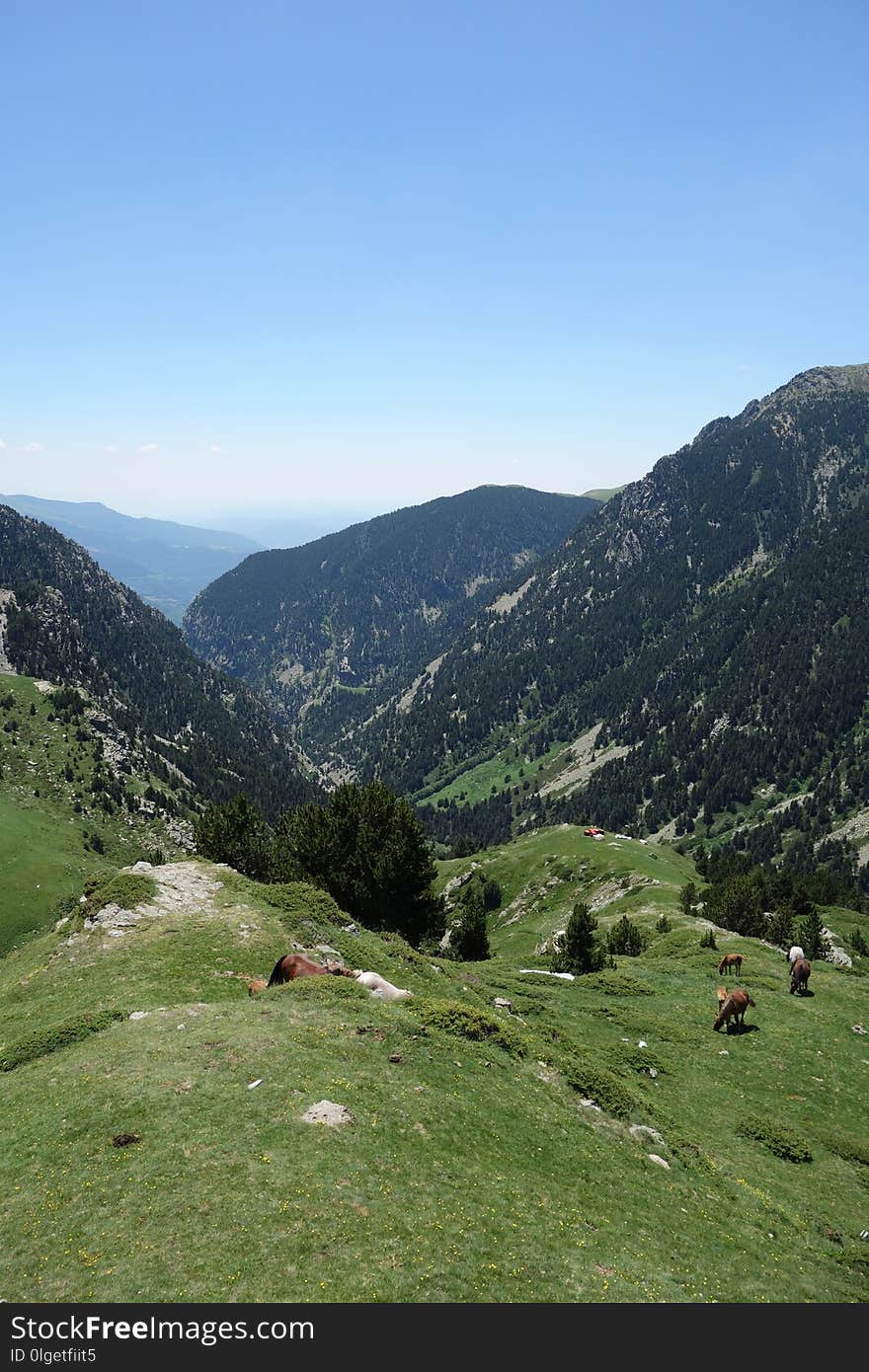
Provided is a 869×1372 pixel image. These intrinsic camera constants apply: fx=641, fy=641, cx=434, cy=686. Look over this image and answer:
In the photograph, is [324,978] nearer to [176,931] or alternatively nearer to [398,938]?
[176,931]

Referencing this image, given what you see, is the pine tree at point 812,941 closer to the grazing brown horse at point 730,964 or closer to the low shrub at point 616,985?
the grazing brown horse at point 730,964

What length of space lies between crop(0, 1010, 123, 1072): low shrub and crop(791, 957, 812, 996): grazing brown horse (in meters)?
44.1

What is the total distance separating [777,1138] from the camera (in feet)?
95.2

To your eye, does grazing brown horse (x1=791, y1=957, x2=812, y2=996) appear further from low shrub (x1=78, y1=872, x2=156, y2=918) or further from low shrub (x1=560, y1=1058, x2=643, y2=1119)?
low shrub (x1=78, y1=872, x2=156, y2=918)

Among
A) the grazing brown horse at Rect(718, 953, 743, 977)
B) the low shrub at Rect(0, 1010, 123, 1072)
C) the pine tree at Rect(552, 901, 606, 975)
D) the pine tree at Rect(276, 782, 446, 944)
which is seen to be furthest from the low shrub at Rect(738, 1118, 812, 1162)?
the pine tree at Rect(276, 782, 446, 944)

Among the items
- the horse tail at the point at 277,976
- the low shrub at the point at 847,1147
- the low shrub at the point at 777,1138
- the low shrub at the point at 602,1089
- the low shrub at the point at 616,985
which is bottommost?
the low shrub at the point at 616,985

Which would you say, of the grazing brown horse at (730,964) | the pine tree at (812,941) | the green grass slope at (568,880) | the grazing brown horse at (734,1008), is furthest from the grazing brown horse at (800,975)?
the green grass slope at (568,880)

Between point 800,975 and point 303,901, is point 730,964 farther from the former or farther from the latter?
point 303,901

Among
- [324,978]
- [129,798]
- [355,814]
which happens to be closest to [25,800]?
[129,798]

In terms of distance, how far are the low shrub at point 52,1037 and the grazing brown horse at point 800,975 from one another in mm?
44122

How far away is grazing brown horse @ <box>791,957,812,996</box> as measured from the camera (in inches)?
1811

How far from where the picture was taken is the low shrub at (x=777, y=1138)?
28.1m

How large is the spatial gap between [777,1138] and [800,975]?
2019 centimetres

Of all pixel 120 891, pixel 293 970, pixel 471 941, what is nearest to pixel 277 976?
pixel 293 970
